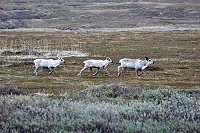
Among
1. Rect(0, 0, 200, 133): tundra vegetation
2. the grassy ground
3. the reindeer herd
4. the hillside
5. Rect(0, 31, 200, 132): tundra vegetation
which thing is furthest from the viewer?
the hillside

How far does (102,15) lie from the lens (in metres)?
159

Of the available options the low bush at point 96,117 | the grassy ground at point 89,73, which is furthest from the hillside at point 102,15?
the low bush at point 96,117

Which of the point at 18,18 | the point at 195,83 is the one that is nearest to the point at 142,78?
the point at 195,83

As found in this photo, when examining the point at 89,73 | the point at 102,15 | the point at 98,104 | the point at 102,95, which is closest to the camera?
the point at 98,104

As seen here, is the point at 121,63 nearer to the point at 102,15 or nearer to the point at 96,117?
the point at 96,117

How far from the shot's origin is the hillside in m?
131

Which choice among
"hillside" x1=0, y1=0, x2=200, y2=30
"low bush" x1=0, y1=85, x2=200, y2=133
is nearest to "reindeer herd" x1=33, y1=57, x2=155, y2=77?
"low bush" x1=0, y1=85, x2=200, y2=133

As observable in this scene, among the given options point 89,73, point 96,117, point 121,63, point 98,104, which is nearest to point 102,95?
point 98,104

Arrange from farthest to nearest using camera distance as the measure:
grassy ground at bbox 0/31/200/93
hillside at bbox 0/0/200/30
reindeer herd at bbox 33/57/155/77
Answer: hillside at bbox 0/0/200/30 → reindeer herd at bbox 33/57/155/77 → grassy ground at bbox 0/31/200/93

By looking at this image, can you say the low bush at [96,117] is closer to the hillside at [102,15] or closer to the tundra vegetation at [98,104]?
the tundra vegetation at [98,104]

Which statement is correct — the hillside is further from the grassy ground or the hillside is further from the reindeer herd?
the reindeer herd

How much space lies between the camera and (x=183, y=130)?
1248 centimetres

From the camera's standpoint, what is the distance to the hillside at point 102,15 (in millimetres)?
131000

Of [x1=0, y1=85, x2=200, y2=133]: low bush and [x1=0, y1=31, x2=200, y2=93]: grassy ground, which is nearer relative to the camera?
[x1=0, y1=85, x2=200, y2=133]: low bush
